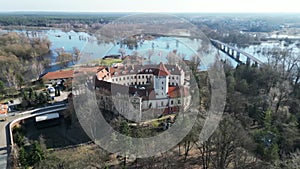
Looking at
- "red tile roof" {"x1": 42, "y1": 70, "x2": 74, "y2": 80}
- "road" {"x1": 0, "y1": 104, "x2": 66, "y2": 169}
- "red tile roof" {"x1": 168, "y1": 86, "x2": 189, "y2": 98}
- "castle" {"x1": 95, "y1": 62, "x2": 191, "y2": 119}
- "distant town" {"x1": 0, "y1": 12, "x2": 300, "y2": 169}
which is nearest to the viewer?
"distant town" {"x1": 0, "y1": 12, "x2": 300, "y2": 169}

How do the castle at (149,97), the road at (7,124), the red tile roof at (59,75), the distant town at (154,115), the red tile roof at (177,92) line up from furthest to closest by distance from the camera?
the red tile roof at (59,75) < the red tile roof at (177,92) < the castle at (149,97) < the road at (7,124) < the distant town at (154,115)

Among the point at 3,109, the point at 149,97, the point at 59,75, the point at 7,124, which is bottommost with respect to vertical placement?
the point at 7,124

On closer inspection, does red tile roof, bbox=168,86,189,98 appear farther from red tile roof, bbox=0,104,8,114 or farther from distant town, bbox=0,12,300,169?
red tile roof, bbox=0,104,8,114

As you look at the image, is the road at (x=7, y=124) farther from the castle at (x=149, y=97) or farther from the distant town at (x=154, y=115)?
the castle at (x=149, y=97)

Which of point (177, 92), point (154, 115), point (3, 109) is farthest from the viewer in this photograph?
point (3, 109)

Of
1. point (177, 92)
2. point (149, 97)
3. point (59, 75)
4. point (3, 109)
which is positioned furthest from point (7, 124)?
point (177, 92)

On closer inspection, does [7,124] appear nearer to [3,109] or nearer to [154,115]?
[3,109]

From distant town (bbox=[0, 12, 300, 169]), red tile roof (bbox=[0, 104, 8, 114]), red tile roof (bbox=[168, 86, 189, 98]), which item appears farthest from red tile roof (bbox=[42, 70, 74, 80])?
red tile roof (bbox=[168, 86, 189, 98])

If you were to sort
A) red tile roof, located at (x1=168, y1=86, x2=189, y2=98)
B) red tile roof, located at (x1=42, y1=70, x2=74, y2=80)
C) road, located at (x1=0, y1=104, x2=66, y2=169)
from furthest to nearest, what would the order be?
1. red tile roof, located at (x1=42, y1=70, x2=74, y2=80)
2. red tile roof, located at (x1=168, y1=86, x2=189, y2=98)
3. road, located at (x1=0, y1=104, x2=66, y2=169)

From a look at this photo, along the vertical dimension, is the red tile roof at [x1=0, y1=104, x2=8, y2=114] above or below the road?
above

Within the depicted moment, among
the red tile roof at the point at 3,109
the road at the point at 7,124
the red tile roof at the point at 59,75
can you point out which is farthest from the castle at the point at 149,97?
the red tile roof at the point at 59,75
